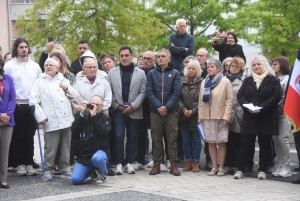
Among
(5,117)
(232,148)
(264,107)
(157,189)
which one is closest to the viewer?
(157,189)

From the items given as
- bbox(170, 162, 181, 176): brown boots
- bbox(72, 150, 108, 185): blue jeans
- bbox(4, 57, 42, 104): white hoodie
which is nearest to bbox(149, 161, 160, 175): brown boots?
bbox(170, 162, 181, 176): brown boots

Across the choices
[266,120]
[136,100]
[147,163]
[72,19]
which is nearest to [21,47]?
[136,100]

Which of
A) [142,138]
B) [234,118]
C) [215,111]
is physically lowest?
[142,138]

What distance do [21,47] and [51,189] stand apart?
8.94 feet

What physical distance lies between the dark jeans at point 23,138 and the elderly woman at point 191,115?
2673 mm

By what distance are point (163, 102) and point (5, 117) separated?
277 cm

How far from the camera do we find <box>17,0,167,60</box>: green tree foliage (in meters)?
27.9

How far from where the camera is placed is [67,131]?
10.5 meters

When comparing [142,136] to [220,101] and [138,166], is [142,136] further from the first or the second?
[220,101]

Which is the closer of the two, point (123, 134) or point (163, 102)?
point (163, 102)

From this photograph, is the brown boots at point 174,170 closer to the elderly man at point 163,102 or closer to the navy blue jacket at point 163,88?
the elderly man at point 163,102

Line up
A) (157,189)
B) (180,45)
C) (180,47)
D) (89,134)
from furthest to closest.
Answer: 1. (180,45)
2. (180,47)
3. (89,134)
4. (157,189)

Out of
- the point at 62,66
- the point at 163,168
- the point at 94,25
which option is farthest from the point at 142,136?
the point at 94,25

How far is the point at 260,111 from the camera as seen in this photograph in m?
10.2
